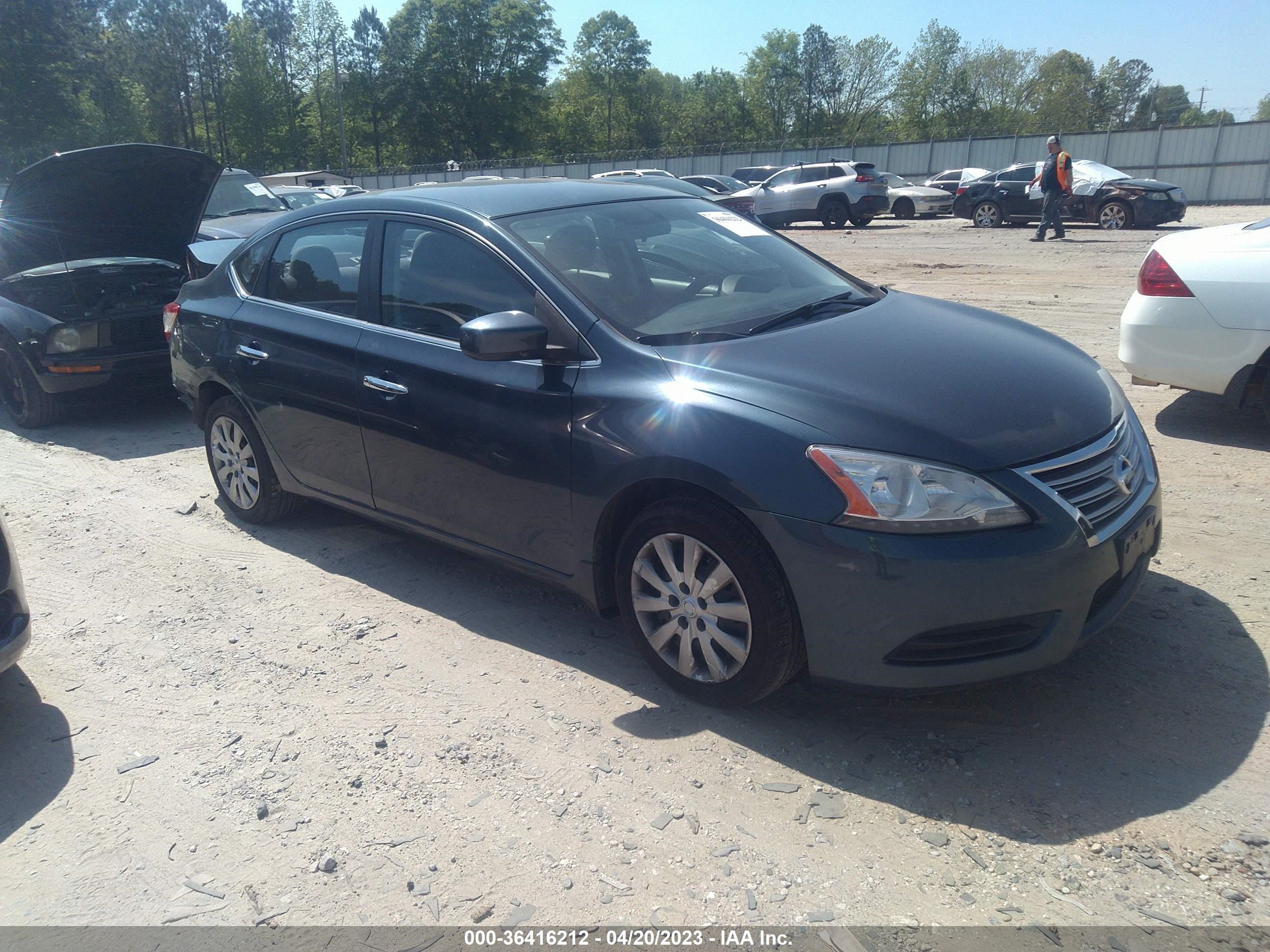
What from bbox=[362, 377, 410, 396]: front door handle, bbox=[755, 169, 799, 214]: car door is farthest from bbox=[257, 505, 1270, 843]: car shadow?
bbox=[755, 169, 799, 214]: car door

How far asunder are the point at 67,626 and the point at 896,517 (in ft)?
12.1

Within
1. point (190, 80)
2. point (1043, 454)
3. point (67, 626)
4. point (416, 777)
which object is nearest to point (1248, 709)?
point (1043, 454)

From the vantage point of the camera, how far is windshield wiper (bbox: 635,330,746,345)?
135 inches

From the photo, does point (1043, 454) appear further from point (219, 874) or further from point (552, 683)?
point (219, 874)

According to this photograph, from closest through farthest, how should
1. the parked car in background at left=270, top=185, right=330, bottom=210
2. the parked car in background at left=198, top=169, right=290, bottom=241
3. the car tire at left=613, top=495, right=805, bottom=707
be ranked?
the car tire at left=613, top=495, right=805, bottom=707 < the parked car in background at left=198, top=169, right=290, bottom=241 < the parked car in background at left=270, top=185, right=330, bottom=210

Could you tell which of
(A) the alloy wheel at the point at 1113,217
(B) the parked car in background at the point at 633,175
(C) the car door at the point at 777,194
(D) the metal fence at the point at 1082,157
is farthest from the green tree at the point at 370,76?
(A) the alloy wheel at the point at 1113,217

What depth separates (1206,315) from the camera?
544cm

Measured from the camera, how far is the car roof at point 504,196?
13.3 ft

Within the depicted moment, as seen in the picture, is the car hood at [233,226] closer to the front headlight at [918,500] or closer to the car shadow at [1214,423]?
the car shadow at [1214,423]

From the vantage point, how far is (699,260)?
4.08 m

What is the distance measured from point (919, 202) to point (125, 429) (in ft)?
85.2

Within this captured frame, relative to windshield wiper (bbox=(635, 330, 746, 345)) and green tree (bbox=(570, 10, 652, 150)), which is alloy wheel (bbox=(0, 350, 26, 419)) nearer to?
windshield wiper (bbox=(635, 330, 746, 345))

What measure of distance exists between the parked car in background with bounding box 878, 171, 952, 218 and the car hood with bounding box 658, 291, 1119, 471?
27.0 meters

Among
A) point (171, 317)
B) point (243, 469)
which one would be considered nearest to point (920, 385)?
point (243, 469)
